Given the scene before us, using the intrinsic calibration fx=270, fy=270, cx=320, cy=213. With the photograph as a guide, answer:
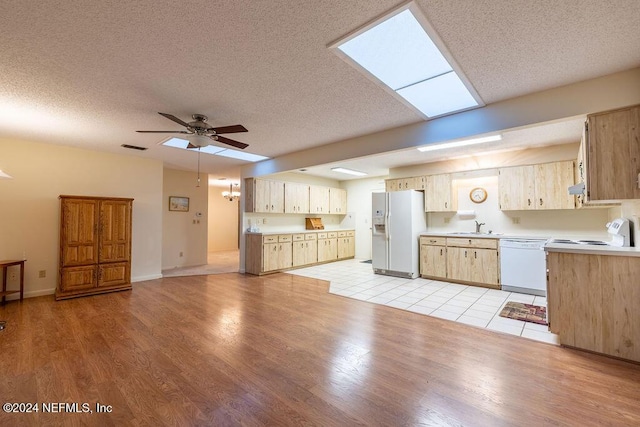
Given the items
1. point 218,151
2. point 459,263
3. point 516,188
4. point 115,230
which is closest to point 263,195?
point 218,151

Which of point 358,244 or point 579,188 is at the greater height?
point 579,188

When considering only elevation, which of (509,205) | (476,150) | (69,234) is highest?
(476,150)

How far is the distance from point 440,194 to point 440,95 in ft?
10.8

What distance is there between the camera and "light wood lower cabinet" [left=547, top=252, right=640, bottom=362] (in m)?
2.40

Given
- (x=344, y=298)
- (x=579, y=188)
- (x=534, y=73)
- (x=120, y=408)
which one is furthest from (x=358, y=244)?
(x=120, y=408)

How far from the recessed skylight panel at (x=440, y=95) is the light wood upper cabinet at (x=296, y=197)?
14.4 feet

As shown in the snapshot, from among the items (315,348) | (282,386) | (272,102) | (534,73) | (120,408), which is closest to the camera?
(120,408)

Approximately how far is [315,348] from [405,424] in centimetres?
114

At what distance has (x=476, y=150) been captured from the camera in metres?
4.87

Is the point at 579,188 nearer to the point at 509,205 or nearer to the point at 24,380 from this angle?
the point at 509,205

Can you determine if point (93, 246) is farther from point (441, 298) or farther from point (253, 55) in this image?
point (441, 298)

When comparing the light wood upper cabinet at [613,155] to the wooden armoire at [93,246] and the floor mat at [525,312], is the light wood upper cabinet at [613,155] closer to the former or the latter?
the floor mat at [525,312]

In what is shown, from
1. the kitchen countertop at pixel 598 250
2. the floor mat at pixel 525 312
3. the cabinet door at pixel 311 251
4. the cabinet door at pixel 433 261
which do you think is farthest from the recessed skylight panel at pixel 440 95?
the cabinet door at pixel 311 251

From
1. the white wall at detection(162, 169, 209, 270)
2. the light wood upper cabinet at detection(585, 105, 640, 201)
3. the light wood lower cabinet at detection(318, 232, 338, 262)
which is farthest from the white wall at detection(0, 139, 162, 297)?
the light wood upper cabinet at detection(585, 105, 640, 201)
